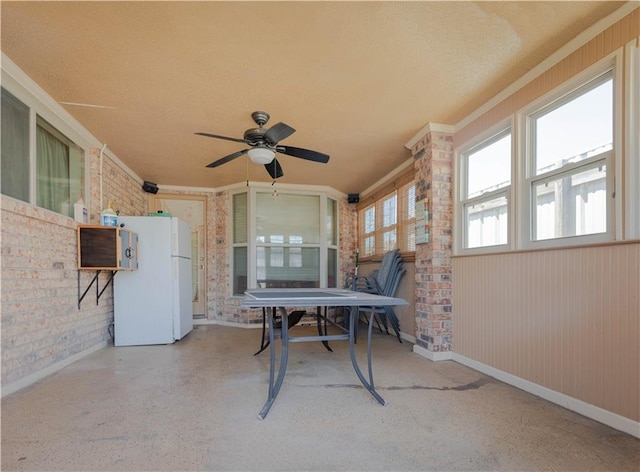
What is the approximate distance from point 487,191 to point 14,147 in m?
4.48

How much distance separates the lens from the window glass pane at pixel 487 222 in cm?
299

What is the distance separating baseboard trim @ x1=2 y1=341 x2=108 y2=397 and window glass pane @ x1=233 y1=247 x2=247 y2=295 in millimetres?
2507

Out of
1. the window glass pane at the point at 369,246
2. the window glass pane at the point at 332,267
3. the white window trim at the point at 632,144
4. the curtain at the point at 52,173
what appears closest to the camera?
the white window trim at the point at 632,144

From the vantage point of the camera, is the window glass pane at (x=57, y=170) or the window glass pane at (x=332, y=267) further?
the window glass pane at (x=332, y=267)

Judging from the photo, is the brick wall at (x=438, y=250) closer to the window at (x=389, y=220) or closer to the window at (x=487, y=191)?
the window at (x=487, y=191)

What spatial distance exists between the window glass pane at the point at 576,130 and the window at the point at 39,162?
4.57 m

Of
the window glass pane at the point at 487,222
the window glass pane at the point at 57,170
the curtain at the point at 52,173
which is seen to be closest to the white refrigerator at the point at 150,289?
the window glass pane at the point at 57,170

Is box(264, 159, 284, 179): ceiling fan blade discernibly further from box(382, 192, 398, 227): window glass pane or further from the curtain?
box(382, 192, 398, 227): window glass pane

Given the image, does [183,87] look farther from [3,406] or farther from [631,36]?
[631,36]

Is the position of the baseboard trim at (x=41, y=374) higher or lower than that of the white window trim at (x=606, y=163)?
lower

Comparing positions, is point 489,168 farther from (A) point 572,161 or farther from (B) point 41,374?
(B) point 41,374

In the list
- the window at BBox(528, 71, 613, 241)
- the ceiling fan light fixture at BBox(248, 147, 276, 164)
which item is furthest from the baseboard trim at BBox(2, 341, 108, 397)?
the window at BBox(528, 71, 613, 241)

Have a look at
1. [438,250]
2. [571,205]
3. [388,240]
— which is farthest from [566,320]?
[388,240]

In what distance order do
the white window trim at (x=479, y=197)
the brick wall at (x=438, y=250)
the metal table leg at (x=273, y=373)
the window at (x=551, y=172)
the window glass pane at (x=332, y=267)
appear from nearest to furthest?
the window at (x=551, y=172) < the metal table leg at (x=273, y=373) < the white window trim at (x=479, y=197) < the brick wall at (x=438, y=250) < the window glass pane at (x=332, y=267)
